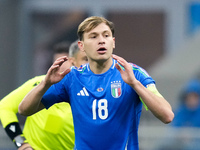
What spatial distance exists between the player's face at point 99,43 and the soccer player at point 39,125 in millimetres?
1383

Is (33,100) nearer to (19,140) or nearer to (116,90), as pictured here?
(116,90)

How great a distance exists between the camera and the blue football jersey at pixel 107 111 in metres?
4.58

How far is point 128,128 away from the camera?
182 inches

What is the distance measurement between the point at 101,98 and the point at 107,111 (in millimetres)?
128

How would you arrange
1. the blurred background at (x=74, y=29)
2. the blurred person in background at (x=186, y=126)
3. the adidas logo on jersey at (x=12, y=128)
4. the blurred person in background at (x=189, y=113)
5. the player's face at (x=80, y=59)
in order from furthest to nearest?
the blurred background at (x=74, y=29) < the blurred person in background at (x=189, y=113) < the blurred person in background at (x=186, y=126) < the player's face at (x=80, y=59) < the adidas logo on jersey at (x=12, y=128)

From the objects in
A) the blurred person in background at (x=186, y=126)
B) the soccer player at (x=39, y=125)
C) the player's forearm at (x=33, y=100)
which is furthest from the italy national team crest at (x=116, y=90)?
the blurred person in background at (x=186, y=126)

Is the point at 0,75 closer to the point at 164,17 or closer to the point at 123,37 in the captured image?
the point at 123,37

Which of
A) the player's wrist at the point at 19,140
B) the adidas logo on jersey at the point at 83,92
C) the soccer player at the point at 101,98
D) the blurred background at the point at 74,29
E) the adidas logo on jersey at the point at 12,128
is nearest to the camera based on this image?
the soccer player at the point at 101,98

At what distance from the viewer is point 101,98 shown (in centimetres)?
462

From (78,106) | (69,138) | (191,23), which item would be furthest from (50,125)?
(191,23)

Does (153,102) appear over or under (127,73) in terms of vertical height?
under

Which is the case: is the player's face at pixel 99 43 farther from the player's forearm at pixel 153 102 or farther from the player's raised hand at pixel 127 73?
the player's forearm at pixel 153 102

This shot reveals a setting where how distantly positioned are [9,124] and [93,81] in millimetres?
1461

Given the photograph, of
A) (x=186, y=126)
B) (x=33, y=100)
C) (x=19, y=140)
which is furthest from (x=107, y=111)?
(x=186, y=126)
